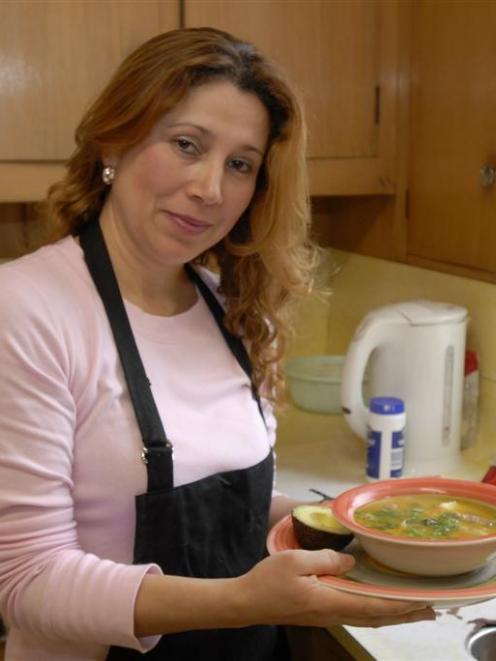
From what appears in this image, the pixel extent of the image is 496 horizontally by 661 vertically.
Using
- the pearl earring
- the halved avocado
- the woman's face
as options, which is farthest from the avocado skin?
the pearl earring

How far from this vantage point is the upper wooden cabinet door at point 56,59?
1.59m

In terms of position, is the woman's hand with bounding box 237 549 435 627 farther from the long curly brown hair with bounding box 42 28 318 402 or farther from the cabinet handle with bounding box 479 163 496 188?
the cabinet handle with bounding box 479 163 496 188

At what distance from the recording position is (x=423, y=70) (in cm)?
182

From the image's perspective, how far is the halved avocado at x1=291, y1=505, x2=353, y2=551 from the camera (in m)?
1.02

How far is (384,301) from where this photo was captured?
6.93ft

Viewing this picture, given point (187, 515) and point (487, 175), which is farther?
point (487, 175)

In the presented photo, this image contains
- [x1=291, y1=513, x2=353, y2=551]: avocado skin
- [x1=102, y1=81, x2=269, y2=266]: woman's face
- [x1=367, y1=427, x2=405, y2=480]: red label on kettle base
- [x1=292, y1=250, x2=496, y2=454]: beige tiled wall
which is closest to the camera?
[x1=291, y1=513, x2=353, y2=551]: avocado skin

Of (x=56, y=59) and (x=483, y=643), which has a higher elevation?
(x=56, y=59)

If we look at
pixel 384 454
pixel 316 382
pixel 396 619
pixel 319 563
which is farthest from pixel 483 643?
pixel 316 382

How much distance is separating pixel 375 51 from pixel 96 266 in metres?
0.99

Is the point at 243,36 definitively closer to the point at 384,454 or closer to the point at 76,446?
the point at 384,454

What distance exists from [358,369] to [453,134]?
19.0 inches

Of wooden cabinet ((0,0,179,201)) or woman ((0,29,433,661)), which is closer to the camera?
woman ((0,29,433,661))

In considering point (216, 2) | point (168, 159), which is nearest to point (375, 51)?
point (216, 2)
